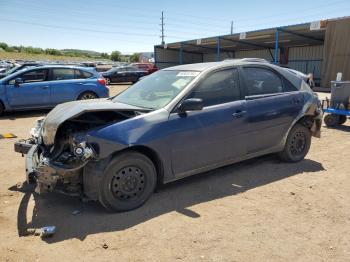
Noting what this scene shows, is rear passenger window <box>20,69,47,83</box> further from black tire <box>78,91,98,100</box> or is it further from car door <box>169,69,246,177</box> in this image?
car door <box>169,69,246,177</box>

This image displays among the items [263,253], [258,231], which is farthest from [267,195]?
[263,253]

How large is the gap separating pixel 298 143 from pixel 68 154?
3741 millimetres

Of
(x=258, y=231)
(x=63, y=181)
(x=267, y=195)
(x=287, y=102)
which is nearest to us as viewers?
(x=258, y=231)

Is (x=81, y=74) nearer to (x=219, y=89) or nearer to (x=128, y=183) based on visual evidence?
(x=219, y=89)

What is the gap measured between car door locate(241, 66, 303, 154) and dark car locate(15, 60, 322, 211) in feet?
0.05

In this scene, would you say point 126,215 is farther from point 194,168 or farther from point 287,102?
point 287,102

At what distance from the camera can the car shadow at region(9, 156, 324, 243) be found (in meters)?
3.79

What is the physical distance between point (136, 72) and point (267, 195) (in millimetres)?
24701

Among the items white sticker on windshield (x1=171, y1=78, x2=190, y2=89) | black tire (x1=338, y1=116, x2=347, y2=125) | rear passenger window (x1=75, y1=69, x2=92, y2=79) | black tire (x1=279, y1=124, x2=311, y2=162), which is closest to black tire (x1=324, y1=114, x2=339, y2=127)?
black tire (x1=338, y1=116, x2=347, y2=125)

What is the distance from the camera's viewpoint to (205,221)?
3.84m

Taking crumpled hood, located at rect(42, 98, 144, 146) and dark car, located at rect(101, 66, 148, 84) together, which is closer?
crumpled hood, located at rect(42, 98, 144, 146)

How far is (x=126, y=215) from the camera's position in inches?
157

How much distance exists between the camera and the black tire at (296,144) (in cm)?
568

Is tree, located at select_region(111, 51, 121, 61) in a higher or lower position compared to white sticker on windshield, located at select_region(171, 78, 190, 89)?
higher
